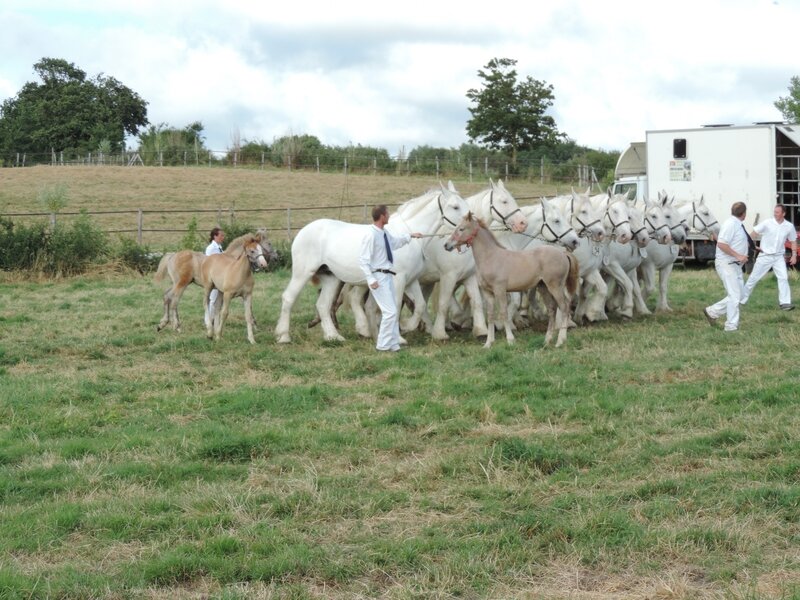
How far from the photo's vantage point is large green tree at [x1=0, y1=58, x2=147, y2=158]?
243 ft

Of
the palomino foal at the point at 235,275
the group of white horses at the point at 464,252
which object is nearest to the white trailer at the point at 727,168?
the group of white horses at the point at 464,252

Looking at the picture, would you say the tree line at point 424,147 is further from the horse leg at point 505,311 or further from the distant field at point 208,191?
the horse leg at point 505,311

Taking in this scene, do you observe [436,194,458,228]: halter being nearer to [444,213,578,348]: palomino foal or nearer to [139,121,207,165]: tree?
[444,213,578,348]: palomino foal

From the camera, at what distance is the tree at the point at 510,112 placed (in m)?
62.8

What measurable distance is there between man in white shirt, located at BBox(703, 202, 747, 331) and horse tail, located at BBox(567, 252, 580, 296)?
7.46 feet

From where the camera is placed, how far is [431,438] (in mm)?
8367

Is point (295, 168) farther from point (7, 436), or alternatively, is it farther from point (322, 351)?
point (7, 436)

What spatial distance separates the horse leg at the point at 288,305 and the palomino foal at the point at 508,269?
2392 millimetres

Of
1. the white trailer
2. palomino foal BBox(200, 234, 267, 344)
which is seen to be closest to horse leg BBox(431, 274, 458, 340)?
palomino foal BBox(200, 234, 267, 344)

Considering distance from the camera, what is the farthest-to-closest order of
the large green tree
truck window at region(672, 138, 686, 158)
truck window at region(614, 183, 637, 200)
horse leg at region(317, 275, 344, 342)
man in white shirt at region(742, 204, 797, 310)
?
the large green tree < truck window at region(614, 183, 637, 200) < truck window at region(672, 138, 686, 158) < man in white shirt at region(742, 204, 797, 310) < horse leg at region(317, 275, 344, 342)

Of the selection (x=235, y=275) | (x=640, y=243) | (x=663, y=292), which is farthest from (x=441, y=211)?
(x=663, y=292)

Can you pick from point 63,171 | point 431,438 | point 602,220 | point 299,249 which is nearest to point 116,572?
point 431,438

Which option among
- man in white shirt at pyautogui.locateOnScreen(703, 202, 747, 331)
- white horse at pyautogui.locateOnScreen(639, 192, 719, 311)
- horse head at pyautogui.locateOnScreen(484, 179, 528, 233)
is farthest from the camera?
white horse at pyautogui.locateOnScreen(639, 192, 719, 311)

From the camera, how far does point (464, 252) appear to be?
13766 mm
